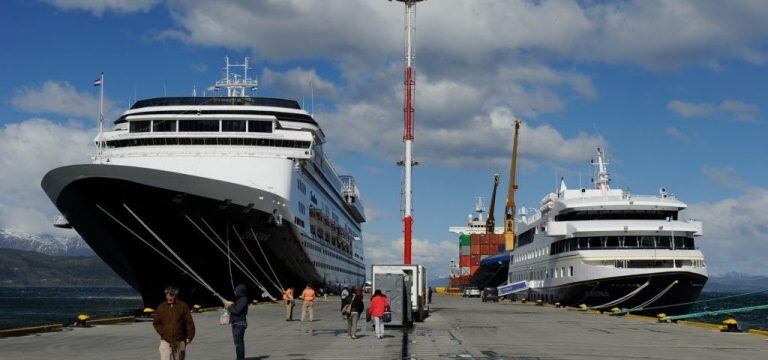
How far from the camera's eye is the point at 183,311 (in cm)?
1198

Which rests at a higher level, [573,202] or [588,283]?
[573,202]

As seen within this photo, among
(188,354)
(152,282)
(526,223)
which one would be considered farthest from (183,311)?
(526,223)

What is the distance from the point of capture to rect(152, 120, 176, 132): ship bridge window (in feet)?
170

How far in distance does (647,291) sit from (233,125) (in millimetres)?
27094

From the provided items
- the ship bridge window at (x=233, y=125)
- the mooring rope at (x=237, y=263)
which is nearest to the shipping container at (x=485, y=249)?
the ship bridge window at (x=233, y=125)

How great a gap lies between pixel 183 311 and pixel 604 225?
127ft

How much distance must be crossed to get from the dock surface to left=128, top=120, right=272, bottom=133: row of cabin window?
82.5ft

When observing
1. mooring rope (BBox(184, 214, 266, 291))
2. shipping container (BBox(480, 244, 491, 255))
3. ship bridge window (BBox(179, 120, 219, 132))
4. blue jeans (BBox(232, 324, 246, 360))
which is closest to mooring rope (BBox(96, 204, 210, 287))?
mooring rope (BBox(184, 214, 266, 291))

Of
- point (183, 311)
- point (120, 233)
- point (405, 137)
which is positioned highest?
point (405, 137)

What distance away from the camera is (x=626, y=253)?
152 feet

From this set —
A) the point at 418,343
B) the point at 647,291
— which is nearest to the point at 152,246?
the point at 418,343

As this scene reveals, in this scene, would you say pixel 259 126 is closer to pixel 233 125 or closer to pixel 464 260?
pixel 233 125

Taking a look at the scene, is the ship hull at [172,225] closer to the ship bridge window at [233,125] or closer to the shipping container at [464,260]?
the ship bridge window at [233,125]

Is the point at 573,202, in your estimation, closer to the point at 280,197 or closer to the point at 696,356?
the point at 280,197
